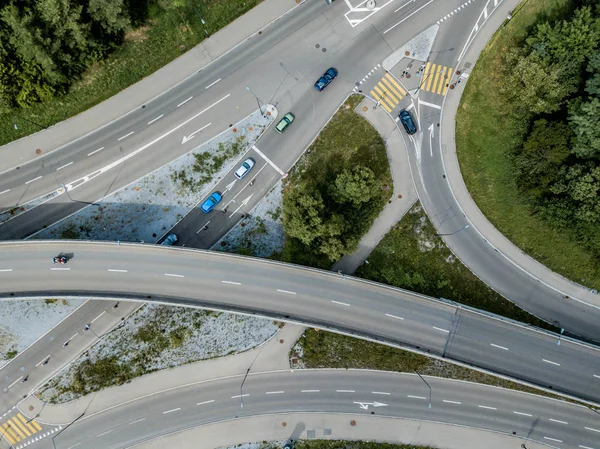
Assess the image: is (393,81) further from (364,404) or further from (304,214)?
(364,404)

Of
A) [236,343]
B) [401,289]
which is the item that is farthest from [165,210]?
[401,289]

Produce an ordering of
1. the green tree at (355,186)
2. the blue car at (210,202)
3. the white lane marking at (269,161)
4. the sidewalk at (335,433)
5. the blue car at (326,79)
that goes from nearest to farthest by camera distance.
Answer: the green tree at (355,186) < the blue car at (210,202) < the blue car at (326,79) < the white lane marking at (269,161) < the sidewalk at (335,433)

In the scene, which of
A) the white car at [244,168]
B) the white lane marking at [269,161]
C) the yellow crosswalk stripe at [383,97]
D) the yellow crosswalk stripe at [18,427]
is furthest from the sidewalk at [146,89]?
the yellow crosswalk stripe at [18,427]

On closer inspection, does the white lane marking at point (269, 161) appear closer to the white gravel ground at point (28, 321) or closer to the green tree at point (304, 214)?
the green tree at point (304, 214)

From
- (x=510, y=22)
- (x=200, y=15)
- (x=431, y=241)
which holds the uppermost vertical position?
(x=200, y=15)

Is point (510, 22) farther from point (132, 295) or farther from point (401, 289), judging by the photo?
point (132, 295)

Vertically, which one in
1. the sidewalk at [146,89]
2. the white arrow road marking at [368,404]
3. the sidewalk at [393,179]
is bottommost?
the white arrow road marking at [368,404]
